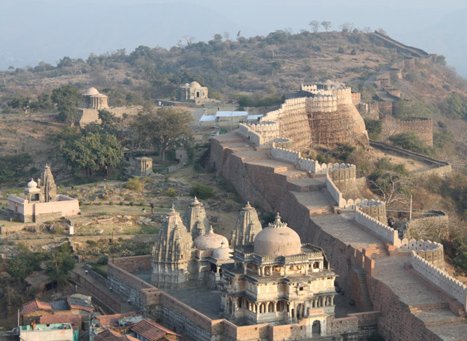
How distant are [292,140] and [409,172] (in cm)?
559

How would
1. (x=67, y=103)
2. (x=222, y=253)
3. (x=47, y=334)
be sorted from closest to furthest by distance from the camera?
(x=47, y=334), (x=222, y=253), (x=67, y=103)

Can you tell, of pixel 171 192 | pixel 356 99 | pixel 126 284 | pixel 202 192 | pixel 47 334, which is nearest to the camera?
pixel 47 334

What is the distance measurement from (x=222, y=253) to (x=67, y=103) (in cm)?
3263

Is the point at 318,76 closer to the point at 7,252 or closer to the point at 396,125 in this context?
the point at 396,125

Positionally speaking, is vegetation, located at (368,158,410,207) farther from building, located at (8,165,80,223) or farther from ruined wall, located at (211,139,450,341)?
building, located at (8,165,80,223)

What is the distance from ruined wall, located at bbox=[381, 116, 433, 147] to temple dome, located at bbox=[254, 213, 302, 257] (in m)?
35.2

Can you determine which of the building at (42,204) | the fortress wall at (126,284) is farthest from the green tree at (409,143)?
the fortress wall at (126,284)

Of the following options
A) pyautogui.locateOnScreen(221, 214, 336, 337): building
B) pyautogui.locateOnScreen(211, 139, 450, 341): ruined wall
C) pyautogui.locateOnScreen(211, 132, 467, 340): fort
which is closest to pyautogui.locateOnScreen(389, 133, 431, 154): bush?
pyautogui.locateOnScreen(211, 139, 450, 341): ruined wall

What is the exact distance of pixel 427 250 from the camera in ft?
129

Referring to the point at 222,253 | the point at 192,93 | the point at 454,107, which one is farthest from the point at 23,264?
the point at 454,107

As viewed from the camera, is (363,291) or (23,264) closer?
(363,291)

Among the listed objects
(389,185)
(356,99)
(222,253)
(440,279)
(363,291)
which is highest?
(356,99)

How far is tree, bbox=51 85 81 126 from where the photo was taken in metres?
68.6

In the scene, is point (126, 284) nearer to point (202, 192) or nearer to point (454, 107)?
point (202, 192)
